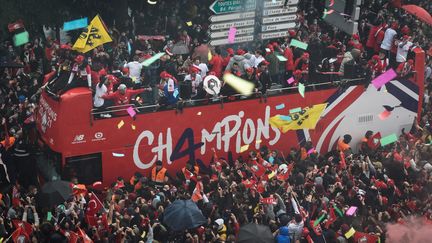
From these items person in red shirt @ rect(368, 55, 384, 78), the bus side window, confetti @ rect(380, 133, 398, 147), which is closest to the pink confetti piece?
the bus side window

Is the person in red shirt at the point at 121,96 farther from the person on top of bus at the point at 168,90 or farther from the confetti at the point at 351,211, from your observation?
the confetti at the point at 351,211

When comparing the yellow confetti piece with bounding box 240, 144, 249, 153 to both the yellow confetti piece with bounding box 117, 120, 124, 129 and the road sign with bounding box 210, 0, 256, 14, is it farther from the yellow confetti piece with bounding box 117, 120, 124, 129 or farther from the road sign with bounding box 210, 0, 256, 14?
the road sign with bounding box 210, 0, 256, 14

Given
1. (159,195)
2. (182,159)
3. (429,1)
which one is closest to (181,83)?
(182,159)

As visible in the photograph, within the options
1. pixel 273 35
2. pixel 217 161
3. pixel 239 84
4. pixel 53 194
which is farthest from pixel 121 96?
pixel 273 35

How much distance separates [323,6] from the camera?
2853 centimetres

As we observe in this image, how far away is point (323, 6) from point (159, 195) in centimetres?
1122

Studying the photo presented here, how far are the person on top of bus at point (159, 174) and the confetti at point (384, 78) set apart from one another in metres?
5.87

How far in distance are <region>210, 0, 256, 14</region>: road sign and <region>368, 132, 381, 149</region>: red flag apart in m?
4.54

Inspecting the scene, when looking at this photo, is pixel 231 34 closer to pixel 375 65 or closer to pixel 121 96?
pixel 375 65

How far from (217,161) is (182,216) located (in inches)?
175

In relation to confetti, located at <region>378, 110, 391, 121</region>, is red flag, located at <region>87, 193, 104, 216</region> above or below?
above

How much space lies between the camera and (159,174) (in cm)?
2117

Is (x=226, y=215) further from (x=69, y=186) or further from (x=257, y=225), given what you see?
(x=69, y=186)

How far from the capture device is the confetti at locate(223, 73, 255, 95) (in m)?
22.4
